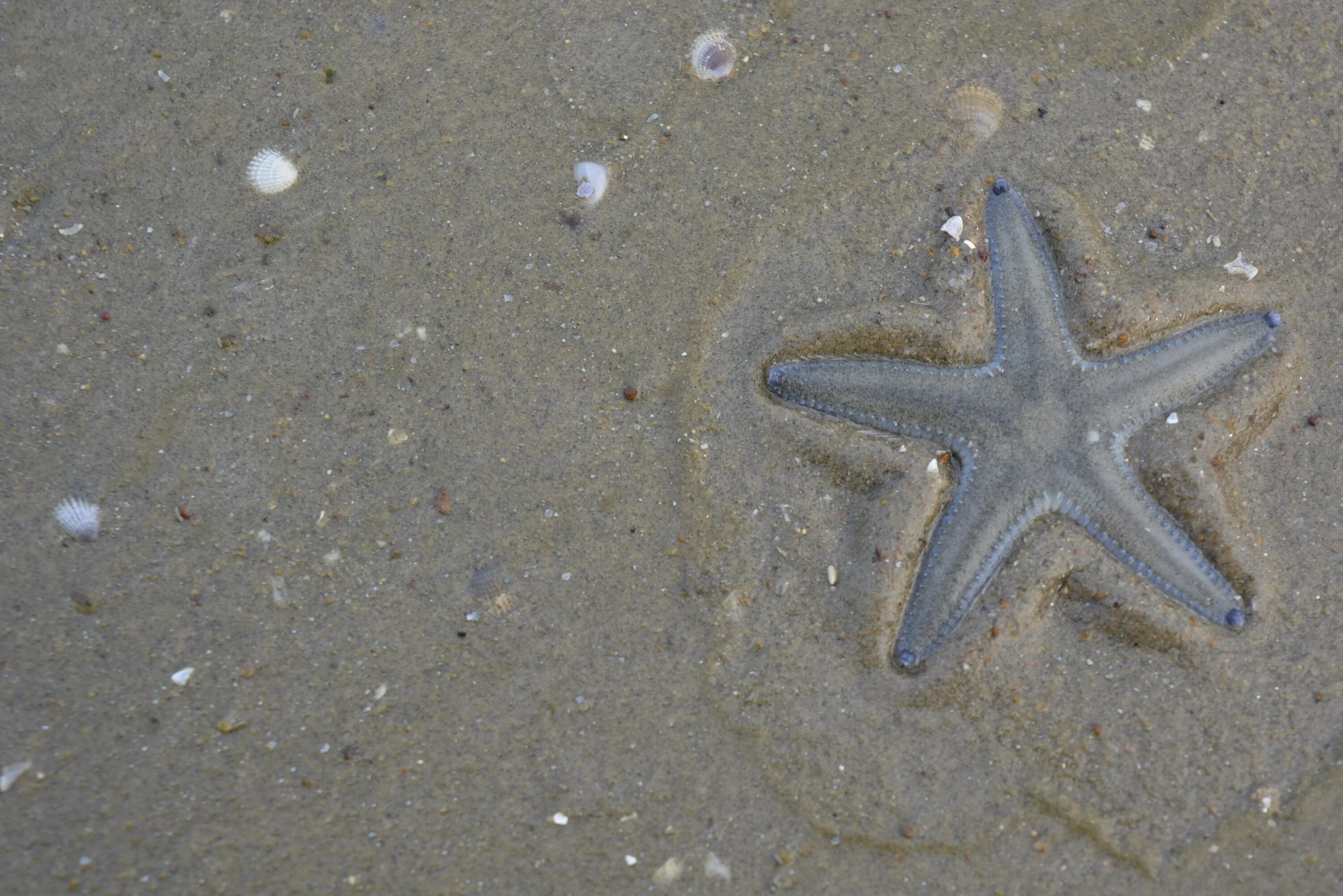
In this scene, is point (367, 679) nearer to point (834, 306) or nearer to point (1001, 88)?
point (834, 306)

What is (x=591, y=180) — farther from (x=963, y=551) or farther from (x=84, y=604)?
(x=84, y=604)

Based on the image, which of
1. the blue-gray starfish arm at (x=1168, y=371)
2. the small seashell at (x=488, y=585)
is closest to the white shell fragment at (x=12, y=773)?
the small seashell at (x=488, y=585)

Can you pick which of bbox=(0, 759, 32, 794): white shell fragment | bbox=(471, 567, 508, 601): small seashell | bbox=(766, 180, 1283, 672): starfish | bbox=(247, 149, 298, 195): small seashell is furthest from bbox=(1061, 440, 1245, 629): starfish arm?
bbox=(0, 759, 32, 794): white shell fragment

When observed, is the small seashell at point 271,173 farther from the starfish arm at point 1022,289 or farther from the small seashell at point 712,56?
the starfish arm at point 1022,289

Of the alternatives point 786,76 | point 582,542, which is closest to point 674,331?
point 582,542

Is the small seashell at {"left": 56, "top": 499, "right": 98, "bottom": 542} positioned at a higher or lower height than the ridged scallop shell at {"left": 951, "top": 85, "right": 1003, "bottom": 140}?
lower

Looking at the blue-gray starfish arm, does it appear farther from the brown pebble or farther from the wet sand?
the brown pebble
